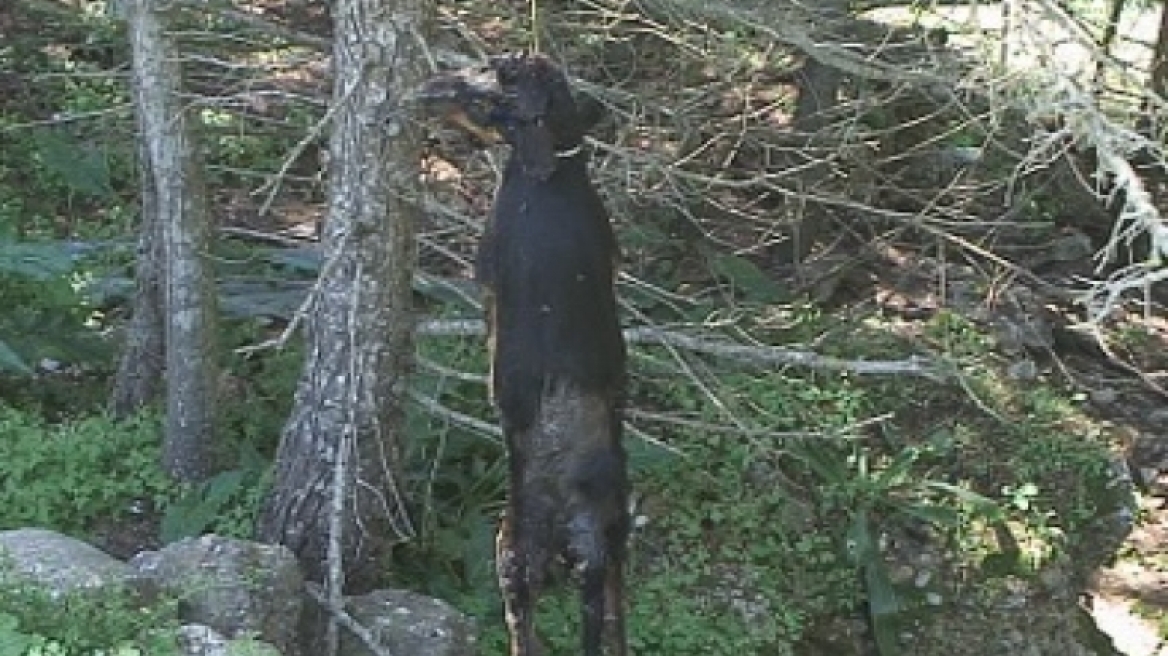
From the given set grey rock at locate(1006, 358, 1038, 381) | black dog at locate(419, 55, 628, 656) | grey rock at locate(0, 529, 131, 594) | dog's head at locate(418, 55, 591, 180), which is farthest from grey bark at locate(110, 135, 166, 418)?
grey rock at locate(1006, 358, 1038, 381)

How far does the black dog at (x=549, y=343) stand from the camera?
4625 millimetres

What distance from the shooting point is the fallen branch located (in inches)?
222

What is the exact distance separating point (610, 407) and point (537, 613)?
1696 mm

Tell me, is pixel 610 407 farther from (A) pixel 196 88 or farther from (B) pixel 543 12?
(A) pixel 196 88

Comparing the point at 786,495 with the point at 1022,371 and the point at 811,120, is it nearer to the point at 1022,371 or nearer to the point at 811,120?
the point at 811,120

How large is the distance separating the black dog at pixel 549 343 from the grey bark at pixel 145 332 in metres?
2.25

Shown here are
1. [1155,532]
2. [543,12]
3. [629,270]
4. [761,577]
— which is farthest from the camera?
[1155,532]

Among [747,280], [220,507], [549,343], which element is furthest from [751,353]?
[747,280]

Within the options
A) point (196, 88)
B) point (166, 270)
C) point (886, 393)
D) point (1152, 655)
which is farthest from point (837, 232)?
point (166, 270)

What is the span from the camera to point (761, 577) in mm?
7008

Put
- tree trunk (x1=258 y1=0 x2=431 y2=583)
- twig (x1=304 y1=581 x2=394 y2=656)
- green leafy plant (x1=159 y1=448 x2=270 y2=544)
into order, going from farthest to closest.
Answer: green leafy plant (x1=159 y1=448 x2=270 y2=544)
twig (x1=304 y1=581 x2=394 y2=656)
tree trunk (x1=258 y1=0 x2=431 y2=583)

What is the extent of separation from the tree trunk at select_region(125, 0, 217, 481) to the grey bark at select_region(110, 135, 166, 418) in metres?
0.12

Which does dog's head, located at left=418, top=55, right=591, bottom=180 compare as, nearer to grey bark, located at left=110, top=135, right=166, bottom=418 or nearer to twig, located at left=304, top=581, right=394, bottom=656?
twig, located at left=304, top=581, right=394, bottom=656

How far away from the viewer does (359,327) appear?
221 inches
